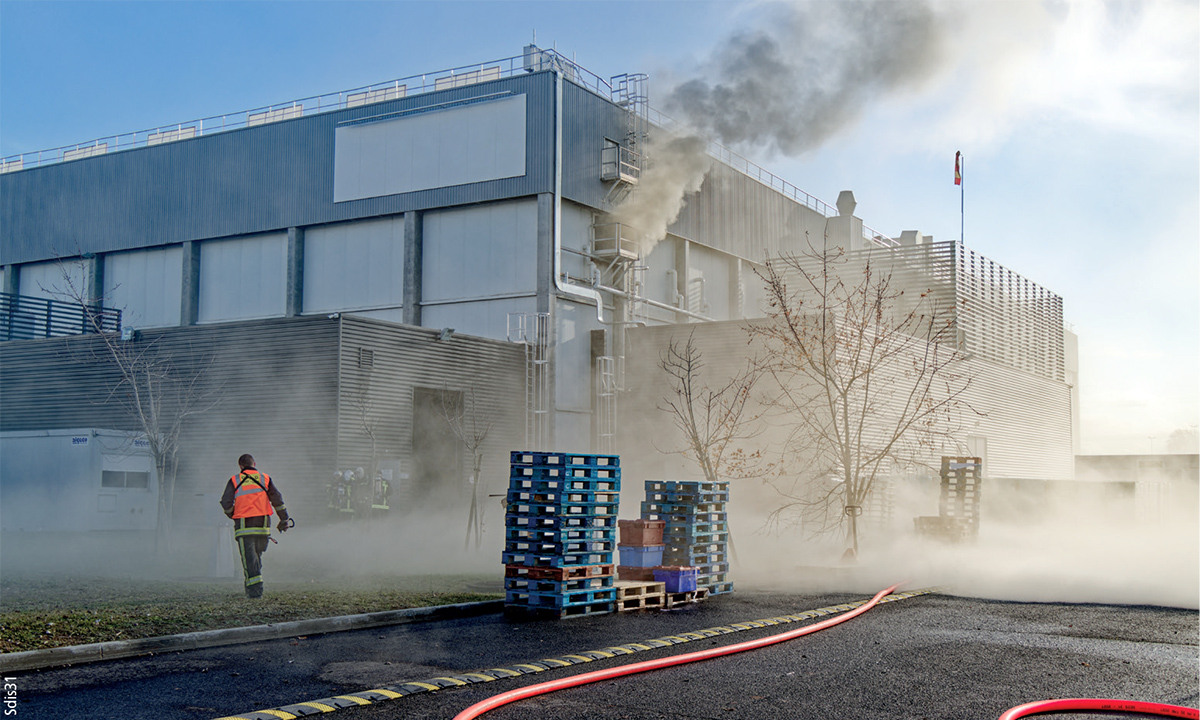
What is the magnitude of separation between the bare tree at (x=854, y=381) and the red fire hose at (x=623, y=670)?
12.5 m

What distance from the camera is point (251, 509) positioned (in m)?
12.9

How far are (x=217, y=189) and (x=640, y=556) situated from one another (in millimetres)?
27223

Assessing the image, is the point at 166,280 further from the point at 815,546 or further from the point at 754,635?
the point at 754,635

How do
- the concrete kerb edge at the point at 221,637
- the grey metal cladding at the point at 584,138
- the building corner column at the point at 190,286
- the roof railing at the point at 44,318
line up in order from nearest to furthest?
1. the concrete kerb edge at the point at 221,637
2. the grey metal cladding at the point at 584,138
3. the roof railing at the point at 44,318
4. the building corner column at the point at 190,286

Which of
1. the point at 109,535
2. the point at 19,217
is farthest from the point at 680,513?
the point at 19,217

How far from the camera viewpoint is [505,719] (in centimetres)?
693

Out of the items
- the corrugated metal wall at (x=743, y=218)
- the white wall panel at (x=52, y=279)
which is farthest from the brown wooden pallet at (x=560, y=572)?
the white wall panel at (x=52, y=279)

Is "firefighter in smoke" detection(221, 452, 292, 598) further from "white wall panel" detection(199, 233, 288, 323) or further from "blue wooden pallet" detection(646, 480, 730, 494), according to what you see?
"white wall panel" detection(199, 233, 288, 323)

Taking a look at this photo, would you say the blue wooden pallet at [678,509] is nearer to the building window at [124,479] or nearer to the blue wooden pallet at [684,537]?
the blue wooden pallet at [684,537]

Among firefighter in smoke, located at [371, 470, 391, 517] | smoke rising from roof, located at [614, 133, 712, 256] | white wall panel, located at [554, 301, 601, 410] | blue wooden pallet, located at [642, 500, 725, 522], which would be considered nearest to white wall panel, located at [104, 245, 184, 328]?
white wall panel, located at [554, 301, 601, 410]

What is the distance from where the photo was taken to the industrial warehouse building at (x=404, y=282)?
25.4m

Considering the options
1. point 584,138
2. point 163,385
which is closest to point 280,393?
point 163,385

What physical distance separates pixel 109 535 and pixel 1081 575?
19.4 m

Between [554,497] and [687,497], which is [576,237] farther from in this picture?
[554,497]
